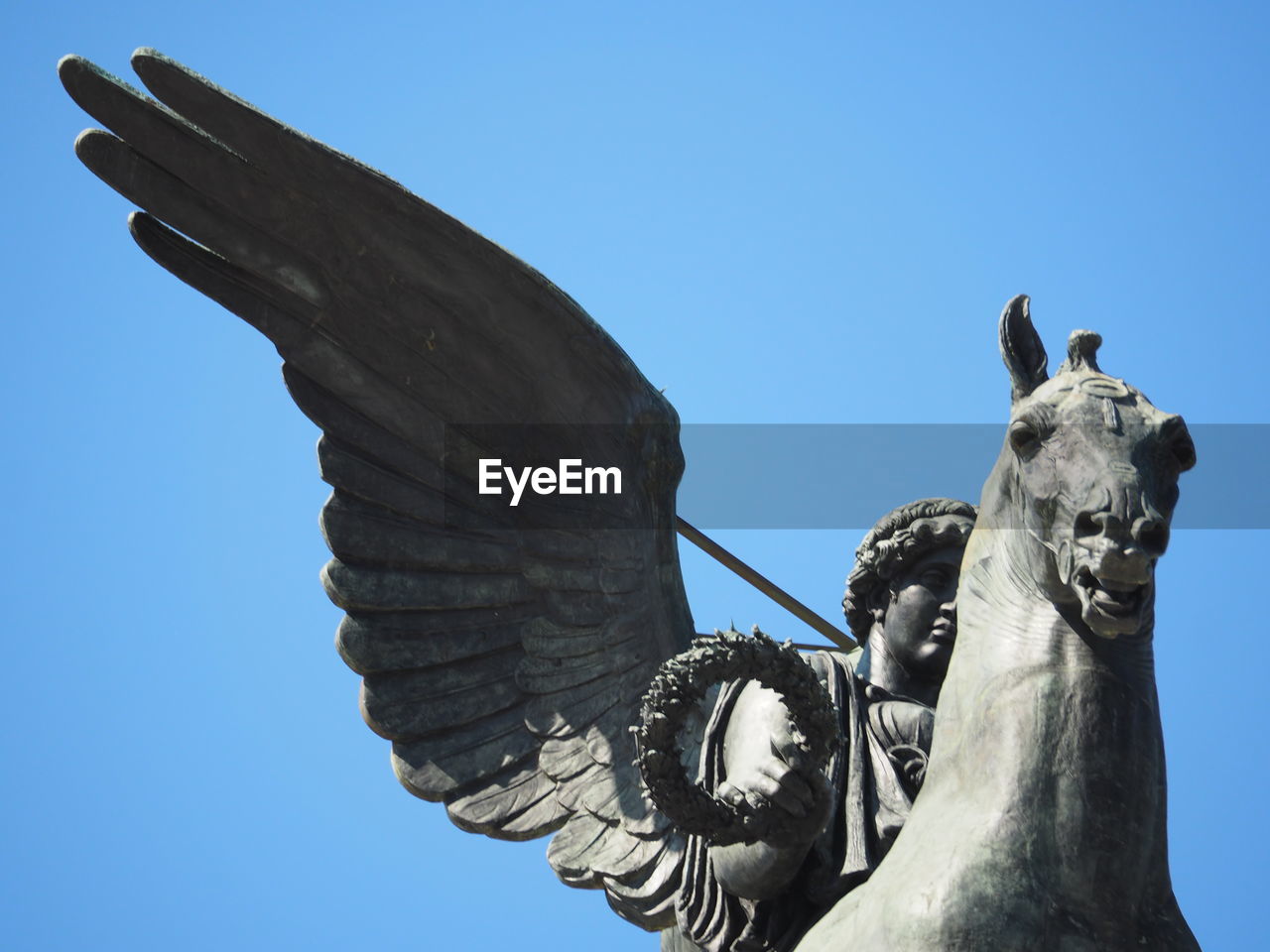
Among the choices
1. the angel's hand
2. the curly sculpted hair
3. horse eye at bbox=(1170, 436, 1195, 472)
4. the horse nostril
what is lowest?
the angel's hand

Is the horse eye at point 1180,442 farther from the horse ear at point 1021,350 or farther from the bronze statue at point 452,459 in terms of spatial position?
the bronze statue at point 452,459

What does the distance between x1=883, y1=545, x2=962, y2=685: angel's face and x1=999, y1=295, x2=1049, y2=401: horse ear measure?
66.3 inches

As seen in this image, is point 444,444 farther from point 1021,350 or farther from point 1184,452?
point 1184,452

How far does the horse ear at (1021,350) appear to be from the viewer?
19.5 feet

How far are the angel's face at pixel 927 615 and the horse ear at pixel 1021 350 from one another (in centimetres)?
168

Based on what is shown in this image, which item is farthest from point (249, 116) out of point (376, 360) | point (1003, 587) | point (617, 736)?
point (1003, 587)

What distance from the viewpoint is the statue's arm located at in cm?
649

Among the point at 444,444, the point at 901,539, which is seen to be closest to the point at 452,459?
the point at 444,444

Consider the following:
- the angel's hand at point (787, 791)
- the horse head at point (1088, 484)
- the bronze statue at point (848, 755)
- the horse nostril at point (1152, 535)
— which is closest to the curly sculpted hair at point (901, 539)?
the bronze statue at point (848, 755)

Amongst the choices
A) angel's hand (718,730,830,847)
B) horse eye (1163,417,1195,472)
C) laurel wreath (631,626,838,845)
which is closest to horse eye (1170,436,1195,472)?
horse eye (1163,417,1195,472)

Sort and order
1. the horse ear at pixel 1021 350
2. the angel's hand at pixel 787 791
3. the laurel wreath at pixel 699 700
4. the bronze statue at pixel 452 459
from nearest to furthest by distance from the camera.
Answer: the horse ear at pixel 1021 350 → the laurel wreath at pixel 699 700 → the angel's hand at pixel 787 791 → the bronze statue at pixel 452 459

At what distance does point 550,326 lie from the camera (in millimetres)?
7918

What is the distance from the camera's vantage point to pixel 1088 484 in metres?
5.44

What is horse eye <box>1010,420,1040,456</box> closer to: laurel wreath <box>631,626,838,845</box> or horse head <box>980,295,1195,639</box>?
horse head <box>980,295,1195,639</box>
